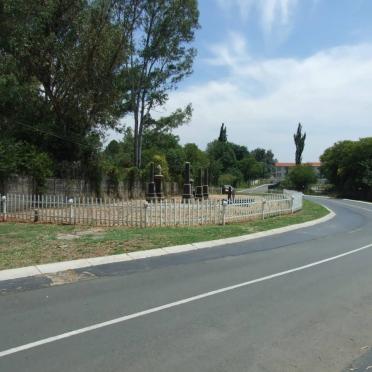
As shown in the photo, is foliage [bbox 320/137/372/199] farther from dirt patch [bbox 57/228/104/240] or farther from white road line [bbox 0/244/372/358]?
white road line [bbox 0/244/372/358]

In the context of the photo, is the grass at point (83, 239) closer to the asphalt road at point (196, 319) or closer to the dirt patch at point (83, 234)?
the dirt patch at point (83, 234)

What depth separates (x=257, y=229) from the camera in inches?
667

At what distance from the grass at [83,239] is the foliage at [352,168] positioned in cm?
4844

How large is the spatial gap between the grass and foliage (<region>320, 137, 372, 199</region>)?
48437 mm

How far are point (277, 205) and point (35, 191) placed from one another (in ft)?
43.7

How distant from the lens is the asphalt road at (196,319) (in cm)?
475

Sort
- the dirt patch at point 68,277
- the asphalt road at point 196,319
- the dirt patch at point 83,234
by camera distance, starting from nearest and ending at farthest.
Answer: the asphalt road at point 196,319 → the dirt patch at point 68,277 → the dirt patch at point 83,234

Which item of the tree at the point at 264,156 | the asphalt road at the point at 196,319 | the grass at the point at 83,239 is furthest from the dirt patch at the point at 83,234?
the tree at the point at 264,156

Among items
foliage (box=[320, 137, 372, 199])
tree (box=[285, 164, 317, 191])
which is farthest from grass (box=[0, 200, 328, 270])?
tree (box=[285, 164, 317, 191])

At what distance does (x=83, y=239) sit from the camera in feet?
43.1

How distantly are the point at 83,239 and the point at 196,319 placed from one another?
7.68m

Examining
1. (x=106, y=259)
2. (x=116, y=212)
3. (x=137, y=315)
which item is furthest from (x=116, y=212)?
(x=137, y=315)

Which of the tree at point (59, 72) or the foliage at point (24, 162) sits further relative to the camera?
the tree at point (59, 72)

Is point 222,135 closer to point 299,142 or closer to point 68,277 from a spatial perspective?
point 299,142
